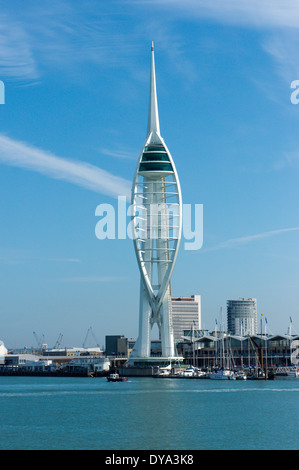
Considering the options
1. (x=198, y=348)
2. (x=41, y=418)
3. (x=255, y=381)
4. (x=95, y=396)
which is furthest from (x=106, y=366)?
(x=41, y=418)

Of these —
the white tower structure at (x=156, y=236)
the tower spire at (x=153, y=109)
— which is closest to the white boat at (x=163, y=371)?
the white tower structure at (x=156, y=236)

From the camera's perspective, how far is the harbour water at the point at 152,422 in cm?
3900

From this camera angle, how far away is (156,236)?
12000cm

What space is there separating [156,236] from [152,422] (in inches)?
2891

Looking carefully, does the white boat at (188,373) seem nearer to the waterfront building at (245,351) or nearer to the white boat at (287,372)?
the white boat at (287,372)

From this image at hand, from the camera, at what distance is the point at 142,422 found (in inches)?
1873

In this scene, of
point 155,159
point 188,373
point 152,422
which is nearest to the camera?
point 152,422

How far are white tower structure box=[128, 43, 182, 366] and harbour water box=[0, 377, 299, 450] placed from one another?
47.9m

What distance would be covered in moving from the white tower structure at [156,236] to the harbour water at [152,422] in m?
47.9

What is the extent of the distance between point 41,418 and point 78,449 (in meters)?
15.1

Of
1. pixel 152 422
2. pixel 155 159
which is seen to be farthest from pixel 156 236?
pixel 152 422

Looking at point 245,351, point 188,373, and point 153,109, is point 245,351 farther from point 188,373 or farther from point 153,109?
point 153,109
